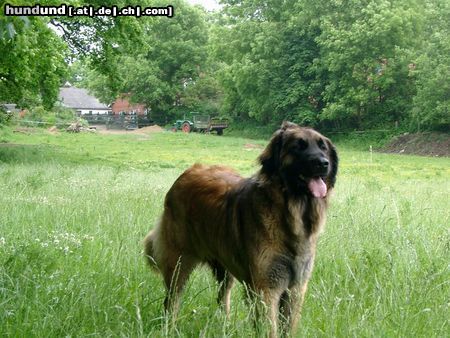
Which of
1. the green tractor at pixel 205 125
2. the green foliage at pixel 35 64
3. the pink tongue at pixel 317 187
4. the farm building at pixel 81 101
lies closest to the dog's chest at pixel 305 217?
the pink tongue at pixel 317 187

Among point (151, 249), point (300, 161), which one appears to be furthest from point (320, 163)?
point (151, 249)

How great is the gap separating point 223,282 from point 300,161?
1.24 m

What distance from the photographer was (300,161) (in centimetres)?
375

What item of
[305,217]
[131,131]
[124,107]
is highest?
[305,217]

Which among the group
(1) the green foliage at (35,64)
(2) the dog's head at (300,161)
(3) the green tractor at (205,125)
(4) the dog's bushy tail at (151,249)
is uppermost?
(1) the green foliage at (35,64)

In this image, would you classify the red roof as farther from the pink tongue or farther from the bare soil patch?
the pink tongue

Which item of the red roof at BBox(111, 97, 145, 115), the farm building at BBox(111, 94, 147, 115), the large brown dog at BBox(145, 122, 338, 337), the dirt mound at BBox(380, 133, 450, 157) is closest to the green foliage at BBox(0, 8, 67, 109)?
the large brown dog at BBox(145, 122, 338, 337)

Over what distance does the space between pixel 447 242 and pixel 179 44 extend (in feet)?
194

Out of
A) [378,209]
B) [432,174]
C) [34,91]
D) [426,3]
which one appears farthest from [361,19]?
[378,209]

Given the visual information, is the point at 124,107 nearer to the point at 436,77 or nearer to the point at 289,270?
the point at 436,77

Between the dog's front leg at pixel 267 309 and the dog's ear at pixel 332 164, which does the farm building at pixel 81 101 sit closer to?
the dog's ear at pixel 332 164

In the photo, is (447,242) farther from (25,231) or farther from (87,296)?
(25,231)

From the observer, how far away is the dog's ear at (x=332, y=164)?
3.97 m

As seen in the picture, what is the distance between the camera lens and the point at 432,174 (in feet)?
63.4
